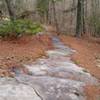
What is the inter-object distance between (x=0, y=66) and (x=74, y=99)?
10.3 feet

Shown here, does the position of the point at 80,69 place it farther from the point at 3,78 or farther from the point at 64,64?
the point at 3,78

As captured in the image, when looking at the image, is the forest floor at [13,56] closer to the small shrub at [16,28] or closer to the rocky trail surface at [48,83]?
the rocky trail surface at [48,83]

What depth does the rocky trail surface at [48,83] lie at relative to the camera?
7941 millimetres

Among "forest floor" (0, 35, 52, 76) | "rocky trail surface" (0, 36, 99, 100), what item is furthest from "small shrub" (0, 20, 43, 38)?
"rocky trail surface" (0, 36, 99, 100)

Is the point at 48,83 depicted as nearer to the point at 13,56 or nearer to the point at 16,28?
the point at 13,56

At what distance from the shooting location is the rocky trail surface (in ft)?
26.1

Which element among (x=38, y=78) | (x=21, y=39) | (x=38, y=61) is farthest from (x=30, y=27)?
(x=38, y=78)

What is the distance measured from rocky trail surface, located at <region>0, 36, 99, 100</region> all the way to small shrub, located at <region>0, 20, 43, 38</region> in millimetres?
5719

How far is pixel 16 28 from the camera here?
55.7ft

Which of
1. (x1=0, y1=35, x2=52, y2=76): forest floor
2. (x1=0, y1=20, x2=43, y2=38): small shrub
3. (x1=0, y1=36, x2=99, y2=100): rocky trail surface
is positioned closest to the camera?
(x1=0, y1=36, x2=99, y2=100): rocky trail surface

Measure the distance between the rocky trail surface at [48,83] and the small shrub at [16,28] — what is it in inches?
225

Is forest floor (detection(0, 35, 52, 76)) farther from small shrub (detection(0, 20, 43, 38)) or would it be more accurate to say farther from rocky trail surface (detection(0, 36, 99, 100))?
small shrub (detection(0, 20, 43, 38))

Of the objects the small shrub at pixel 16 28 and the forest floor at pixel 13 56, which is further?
the small shrub at pixel 16 28

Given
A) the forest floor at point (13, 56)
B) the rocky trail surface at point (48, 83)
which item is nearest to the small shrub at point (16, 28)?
the forest floor at point (13, 56)
